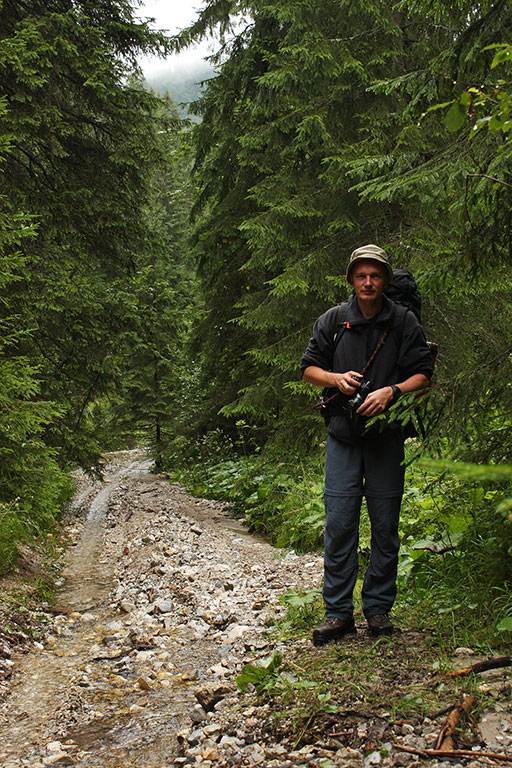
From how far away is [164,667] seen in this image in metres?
4.24

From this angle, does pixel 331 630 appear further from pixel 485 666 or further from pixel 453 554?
pixel 453 554

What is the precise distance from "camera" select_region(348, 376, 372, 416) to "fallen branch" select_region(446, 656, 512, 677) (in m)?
1.54

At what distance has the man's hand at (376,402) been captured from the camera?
11.6 ft

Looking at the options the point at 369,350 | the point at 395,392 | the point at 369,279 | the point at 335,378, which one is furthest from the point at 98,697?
the point at 369,279

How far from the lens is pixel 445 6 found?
12.1 ft

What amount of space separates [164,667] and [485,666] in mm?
2313

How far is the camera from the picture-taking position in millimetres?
3658

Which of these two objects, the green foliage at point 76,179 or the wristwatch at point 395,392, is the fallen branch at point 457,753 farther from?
the green foliage at point 76,179

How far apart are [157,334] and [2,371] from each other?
19.1 ft

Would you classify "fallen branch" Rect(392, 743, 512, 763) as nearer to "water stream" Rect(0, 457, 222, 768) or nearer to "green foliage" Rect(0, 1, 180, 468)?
"water stream" Rect(0, 457, 222, 768)

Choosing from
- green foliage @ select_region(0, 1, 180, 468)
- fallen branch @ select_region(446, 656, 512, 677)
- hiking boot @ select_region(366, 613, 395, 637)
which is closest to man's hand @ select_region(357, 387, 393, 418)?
hiking boot @ select_region(366, 613, 395, 637)

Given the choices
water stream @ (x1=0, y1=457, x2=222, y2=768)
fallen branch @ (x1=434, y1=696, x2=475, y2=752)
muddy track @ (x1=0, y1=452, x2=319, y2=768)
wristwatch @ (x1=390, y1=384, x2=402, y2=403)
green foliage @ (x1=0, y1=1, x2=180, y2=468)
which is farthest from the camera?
green foliage @ (x1=0, y1=1, x2=180, y2=468)

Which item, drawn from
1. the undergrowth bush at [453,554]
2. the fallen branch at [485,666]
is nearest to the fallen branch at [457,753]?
the fallen branch at [485,666]

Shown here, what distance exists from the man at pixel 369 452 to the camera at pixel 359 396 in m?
0.02
